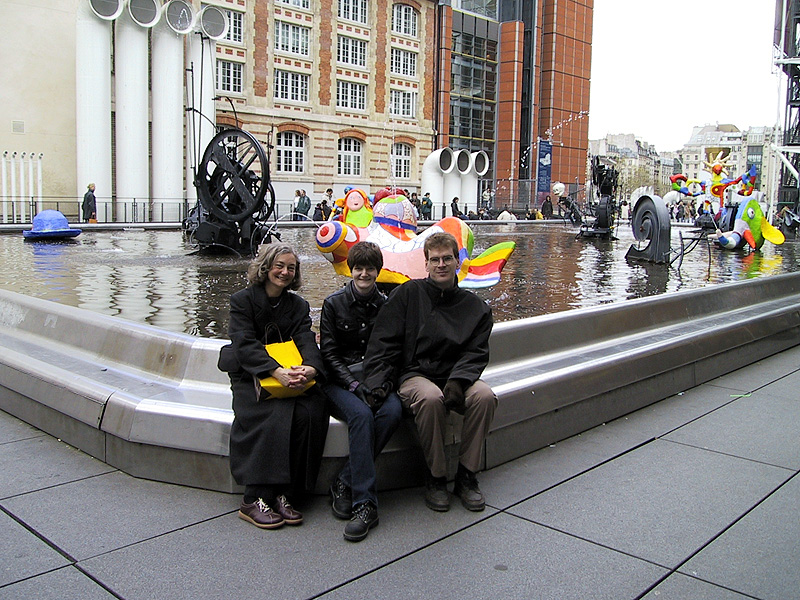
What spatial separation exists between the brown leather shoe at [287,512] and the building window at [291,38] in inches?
1587

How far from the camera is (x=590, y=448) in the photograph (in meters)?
5.11

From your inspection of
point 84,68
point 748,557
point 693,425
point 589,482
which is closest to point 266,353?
point 589,482

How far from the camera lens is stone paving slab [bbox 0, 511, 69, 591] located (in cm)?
317

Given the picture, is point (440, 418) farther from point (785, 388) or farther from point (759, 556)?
point (785, 388)

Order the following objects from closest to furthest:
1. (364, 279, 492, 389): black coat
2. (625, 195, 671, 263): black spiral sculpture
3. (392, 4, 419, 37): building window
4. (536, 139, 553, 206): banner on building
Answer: (364, 279, 492, 389): black coat, (625, 195, 671, 263): black spiral sculpture, (392, 4, 419, 37): building window, (536, 139, 553, 206): banner on building

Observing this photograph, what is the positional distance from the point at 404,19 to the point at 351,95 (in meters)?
6.81

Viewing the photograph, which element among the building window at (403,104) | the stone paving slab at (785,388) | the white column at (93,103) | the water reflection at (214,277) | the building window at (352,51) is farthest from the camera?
the building window at (403,104)

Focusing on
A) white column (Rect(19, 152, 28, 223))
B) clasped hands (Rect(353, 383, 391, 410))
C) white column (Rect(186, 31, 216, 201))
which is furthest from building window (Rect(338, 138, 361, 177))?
clasped hands (Rect(353, 383, 391, 410))

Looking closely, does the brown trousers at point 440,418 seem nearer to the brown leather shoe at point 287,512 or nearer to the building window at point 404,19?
the brown leather shoe at point 287,512

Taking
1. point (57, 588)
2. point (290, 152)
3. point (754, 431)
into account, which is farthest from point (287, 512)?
point (290, 152)

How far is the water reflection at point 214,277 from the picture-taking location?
8086 mm

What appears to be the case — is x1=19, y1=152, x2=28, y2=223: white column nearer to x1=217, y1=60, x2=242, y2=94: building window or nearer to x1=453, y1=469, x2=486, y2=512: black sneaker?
x1=217, y1=60, x2=242, y2=94: building window

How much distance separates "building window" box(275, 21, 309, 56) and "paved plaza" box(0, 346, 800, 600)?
39.3 metres

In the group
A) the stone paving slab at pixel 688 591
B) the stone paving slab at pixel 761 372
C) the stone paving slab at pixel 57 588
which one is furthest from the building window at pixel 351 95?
the stone paving slab at pixel 688 591
